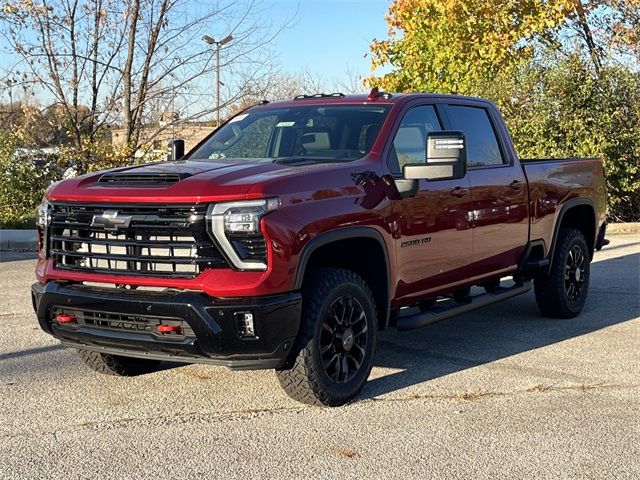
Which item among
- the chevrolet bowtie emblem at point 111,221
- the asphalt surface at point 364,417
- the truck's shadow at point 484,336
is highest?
the chevrolet bowtie emblem at point 111,221

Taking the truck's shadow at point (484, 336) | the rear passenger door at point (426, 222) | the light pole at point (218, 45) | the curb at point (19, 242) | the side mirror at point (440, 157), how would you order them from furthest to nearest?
1. the light pole at point (218, 45)
2. the curb at point (19, 242)
3. the truck's shadow at point (484, 336)
4. the rear passenger door at point (426, 222)
5. the side mirror at point (440, 157)

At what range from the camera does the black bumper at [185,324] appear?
4406 millimetres

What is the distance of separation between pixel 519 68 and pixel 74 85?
8.77m

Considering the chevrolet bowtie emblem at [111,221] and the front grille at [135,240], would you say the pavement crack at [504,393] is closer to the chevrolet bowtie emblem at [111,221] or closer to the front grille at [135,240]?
the front grille at [135,240]

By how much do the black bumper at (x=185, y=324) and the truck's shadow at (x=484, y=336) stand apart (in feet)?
3.43

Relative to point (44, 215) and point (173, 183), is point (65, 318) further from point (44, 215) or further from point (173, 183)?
point (173, 183)

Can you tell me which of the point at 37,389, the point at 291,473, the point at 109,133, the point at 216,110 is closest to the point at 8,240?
the point at 109,133

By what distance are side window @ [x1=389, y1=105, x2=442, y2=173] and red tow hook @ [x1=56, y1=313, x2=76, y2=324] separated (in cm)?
223

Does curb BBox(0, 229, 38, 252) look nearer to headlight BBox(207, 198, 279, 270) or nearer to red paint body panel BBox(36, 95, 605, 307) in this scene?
red paint body panel BBox(36, 95, 605, 307)

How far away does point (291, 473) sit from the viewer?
12.9ft

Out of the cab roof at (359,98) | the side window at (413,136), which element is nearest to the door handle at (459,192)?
the side window at (413,136)

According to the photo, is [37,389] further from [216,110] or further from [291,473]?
[216,110]

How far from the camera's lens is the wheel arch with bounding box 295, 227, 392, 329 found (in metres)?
4.86

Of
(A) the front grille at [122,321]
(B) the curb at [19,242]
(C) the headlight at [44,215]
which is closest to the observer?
(A) the front grille at [122,321]
